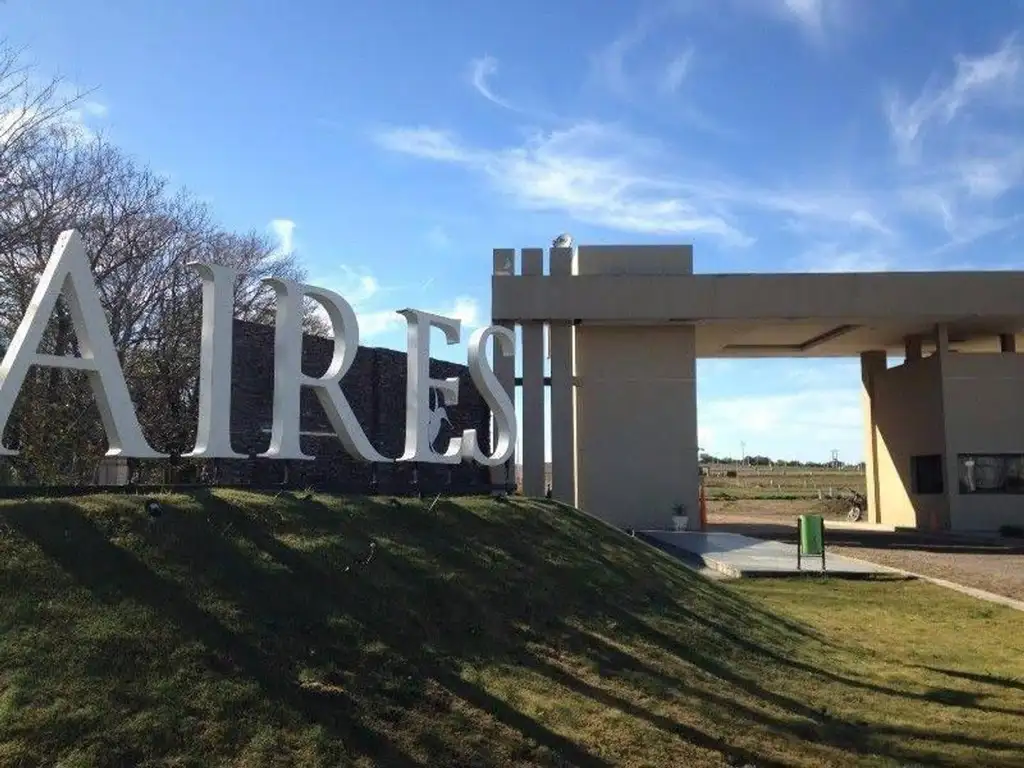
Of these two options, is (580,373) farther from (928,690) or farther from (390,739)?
(390,739)

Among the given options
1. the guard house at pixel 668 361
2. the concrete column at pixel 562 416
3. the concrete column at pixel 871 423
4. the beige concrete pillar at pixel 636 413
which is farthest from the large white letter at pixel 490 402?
the concrete column at pixel 871 423

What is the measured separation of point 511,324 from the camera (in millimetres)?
27875

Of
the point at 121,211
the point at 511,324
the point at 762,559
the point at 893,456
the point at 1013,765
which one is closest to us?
the point at 1013,765

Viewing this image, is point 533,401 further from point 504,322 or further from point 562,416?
point 504,322

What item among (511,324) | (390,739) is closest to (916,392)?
(511,324)

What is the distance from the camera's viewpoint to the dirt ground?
57.9 feet

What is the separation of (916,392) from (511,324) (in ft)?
47.5

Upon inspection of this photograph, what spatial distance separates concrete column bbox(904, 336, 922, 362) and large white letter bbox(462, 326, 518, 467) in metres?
22.5

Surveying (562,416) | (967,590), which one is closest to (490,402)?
(967,590)

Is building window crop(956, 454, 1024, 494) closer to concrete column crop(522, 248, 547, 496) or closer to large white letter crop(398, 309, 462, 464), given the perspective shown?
concrete column crop(522, 248, 547, 496)

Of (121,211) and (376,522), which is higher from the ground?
(121,211)

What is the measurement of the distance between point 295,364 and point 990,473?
2565cm

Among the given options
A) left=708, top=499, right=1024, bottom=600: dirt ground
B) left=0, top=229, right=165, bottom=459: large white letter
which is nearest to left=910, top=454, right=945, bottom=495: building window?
left=708, top=499, right=1024, bottom=600: dirt ground

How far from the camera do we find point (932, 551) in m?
23.3
